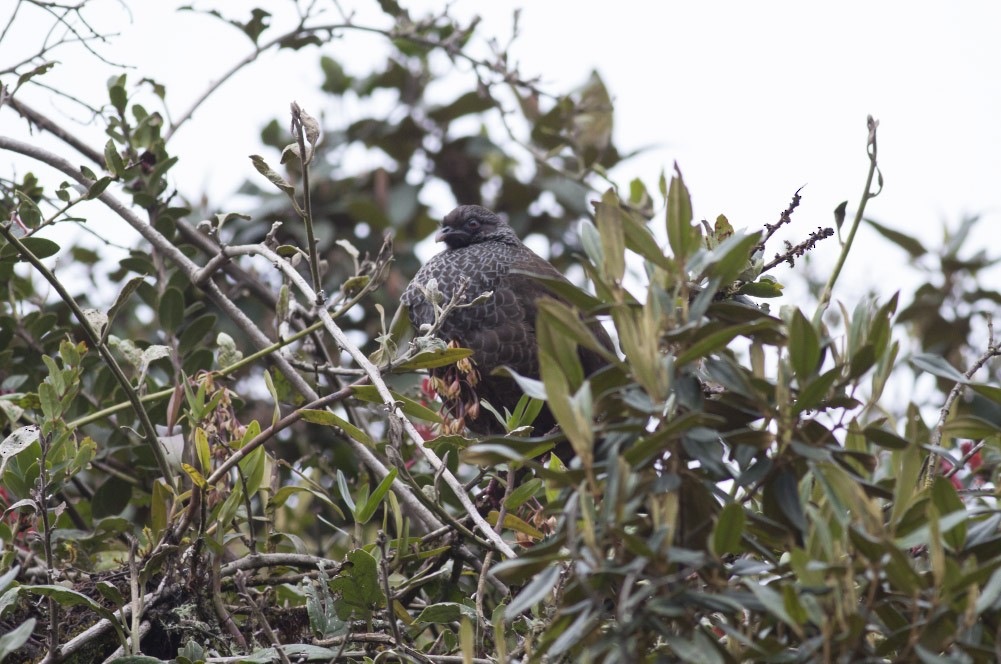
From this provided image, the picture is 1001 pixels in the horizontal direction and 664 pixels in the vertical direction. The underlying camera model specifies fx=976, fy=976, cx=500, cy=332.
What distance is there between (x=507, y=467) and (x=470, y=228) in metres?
2.15

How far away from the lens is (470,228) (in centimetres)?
397

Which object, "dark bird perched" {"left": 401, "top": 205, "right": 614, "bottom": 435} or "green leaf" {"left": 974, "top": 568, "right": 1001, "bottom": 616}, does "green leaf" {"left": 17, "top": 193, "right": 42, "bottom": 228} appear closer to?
"dark bird perched" {"left": 401, "top": 205, "right": 614, "bottom": 435}

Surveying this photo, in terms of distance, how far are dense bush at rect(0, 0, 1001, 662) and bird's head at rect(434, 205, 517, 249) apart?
0.51 m

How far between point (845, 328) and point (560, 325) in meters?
0.38

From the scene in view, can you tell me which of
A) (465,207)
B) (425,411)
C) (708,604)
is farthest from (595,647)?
(465,207)

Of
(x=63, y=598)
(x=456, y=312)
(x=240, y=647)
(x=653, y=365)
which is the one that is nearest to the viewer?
(x=653, y=365)

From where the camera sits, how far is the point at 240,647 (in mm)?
1802

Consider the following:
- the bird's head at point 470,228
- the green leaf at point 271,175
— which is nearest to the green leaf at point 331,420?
the green leaf at point 271,175

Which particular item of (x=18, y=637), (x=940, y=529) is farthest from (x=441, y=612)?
(x=940, y=529)

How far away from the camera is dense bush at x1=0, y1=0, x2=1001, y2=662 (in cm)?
105

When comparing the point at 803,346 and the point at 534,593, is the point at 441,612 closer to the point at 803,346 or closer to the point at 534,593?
the point at 534,593

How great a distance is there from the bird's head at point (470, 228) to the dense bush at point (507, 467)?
51cm

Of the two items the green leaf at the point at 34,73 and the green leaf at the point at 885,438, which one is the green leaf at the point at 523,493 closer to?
the green leaf at the point at 885,438

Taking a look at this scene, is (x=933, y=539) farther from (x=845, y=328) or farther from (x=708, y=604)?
(x=845, y=328)
